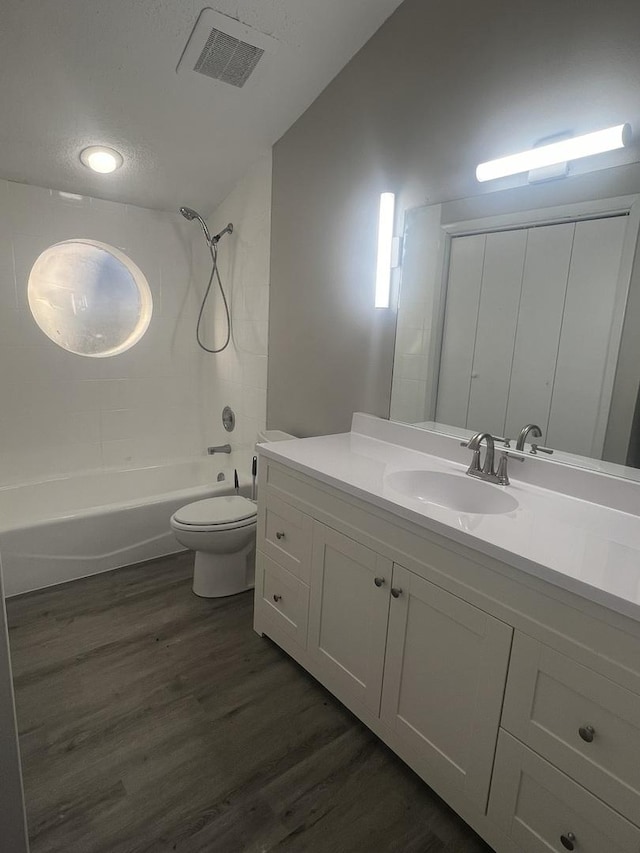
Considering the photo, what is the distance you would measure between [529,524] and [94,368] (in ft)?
8.69

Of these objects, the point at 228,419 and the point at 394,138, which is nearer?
the point at 394,138

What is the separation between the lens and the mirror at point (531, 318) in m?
1.36

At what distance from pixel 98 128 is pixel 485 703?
8.87 feet

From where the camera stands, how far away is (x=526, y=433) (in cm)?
159

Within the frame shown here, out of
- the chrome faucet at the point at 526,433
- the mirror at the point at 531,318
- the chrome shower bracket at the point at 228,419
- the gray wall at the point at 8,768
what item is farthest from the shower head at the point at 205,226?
the gray wall at the point at 8,768

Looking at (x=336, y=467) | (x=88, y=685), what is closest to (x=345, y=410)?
(x=336, y=467)

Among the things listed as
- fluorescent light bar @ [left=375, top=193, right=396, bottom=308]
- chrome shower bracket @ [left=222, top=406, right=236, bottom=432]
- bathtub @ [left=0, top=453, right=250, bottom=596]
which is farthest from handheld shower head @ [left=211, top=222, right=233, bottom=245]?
bathtub @ [left=0, top=453, right=250, bottom=596]

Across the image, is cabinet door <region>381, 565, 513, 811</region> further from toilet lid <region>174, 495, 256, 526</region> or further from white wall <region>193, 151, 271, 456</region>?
white wall <region>193, 151, 271, 456</region>

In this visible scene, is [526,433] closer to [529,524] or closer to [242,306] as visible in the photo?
[529,524]

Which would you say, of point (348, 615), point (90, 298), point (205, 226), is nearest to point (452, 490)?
point (348, 615)

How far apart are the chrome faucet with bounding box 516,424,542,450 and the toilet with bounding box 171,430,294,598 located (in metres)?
1.18

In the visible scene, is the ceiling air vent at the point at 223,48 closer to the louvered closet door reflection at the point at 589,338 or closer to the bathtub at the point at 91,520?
the louvered closet door reflection at the point at 589,338

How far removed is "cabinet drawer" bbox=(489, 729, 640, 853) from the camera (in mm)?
934

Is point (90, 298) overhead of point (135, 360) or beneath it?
overhead
